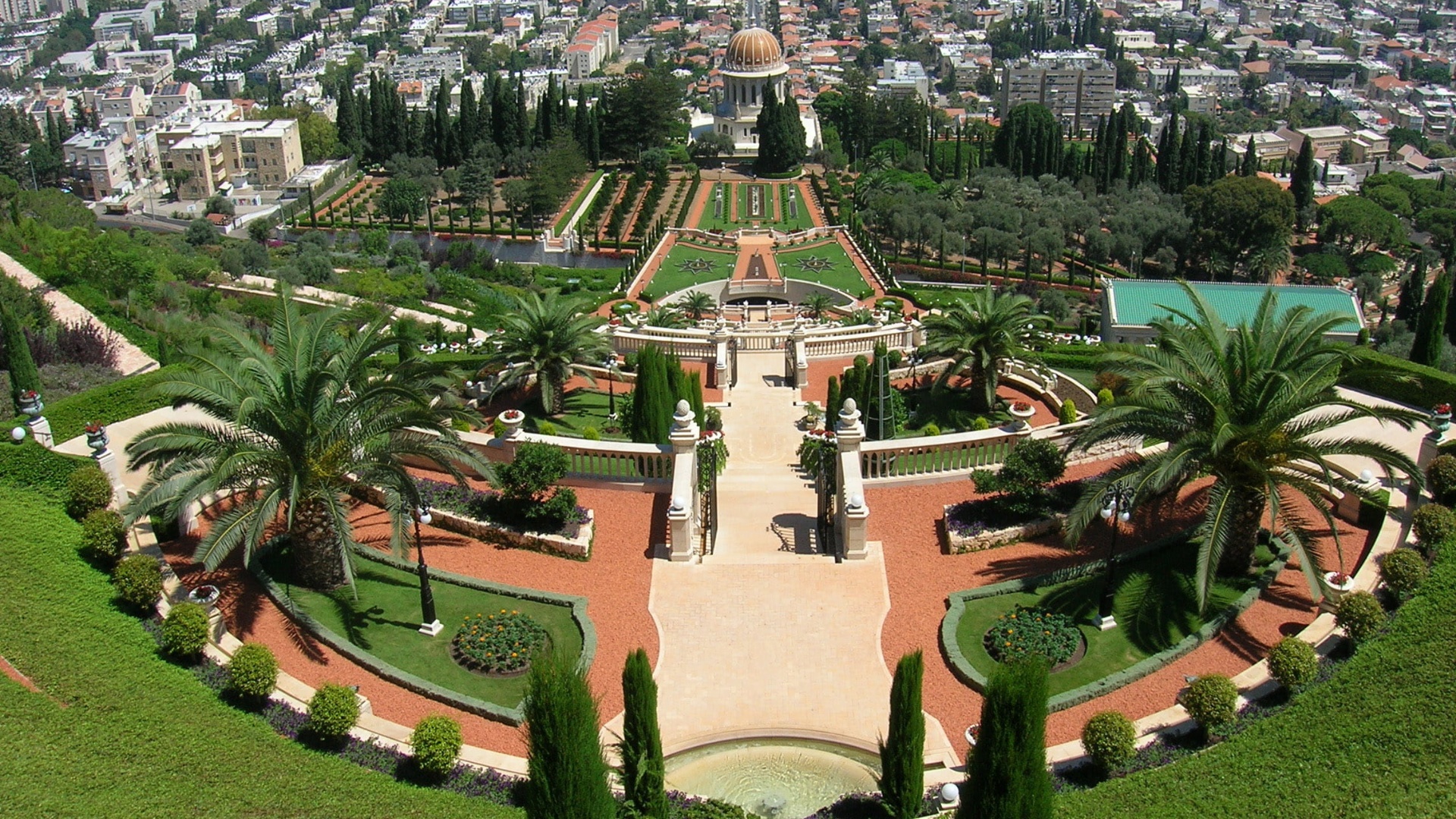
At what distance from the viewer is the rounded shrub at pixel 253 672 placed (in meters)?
18.2

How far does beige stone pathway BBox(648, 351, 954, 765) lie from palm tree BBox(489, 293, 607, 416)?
654 cm

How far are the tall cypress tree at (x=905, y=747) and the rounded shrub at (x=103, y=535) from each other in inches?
548

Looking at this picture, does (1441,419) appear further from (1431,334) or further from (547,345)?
(547,345)

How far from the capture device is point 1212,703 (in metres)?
17.4

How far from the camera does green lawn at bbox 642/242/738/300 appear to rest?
65.4 m

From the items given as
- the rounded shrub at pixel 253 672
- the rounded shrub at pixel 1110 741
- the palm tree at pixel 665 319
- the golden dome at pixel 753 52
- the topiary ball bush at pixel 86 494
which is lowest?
the palm tree at pixel 665 319

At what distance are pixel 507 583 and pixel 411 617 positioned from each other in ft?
6.89

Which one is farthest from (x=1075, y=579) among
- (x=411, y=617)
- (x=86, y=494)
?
(x=86, y=494)

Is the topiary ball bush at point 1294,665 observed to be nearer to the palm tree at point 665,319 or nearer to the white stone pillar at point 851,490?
the white stone pillar at point 851,490

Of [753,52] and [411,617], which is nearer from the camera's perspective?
[411,617]

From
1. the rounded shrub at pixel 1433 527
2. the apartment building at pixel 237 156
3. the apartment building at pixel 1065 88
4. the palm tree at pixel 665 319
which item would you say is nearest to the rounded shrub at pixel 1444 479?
the rounded shrub at pixel 1433 527

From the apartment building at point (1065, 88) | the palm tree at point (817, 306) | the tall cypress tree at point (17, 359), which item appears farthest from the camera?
the apartment building at point (1065, 88)

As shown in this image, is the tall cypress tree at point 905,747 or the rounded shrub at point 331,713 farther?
the rounded shrub at point 331,713

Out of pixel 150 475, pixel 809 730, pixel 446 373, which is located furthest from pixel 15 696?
→ pixel 809 730
